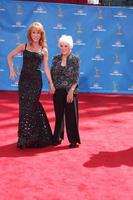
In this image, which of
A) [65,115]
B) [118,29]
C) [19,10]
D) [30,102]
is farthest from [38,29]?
[118,29]

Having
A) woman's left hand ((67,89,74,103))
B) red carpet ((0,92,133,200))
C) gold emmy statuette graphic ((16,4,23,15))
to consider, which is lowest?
red carpet ((0,92,133,200))

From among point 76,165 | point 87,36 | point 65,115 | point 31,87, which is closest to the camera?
point 76,165

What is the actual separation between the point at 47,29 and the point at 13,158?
498 centimetres

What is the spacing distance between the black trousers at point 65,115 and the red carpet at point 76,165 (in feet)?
0.61

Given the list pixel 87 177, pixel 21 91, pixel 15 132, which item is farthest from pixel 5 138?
pixel 87 177

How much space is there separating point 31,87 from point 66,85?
19.1 inches

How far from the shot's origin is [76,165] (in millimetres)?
5707

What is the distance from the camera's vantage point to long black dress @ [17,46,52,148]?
20.4ft

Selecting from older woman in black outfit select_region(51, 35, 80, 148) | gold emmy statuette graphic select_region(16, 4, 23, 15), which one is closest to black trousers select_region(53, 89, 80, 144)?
older woman in black outfit select_region(51, 35, 80, 148)

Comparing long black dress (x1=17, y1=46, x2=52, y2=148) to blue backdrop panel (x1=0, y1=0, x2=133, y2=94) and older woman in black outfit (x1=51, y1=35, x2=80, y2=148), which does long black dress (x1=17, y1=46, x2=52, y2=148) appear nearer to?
older woman in black outfit (x1=51, y1=35, x2=80, y2=148)

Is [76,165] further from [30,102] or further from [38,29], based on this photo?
[38,29]

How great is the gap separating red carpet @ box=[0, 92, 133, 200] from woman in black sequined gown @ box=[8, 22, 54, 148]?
0.77 feet

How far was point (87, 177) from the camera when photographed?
5262 mm

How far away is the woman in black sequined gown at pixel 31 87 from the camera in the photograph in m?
6.19
